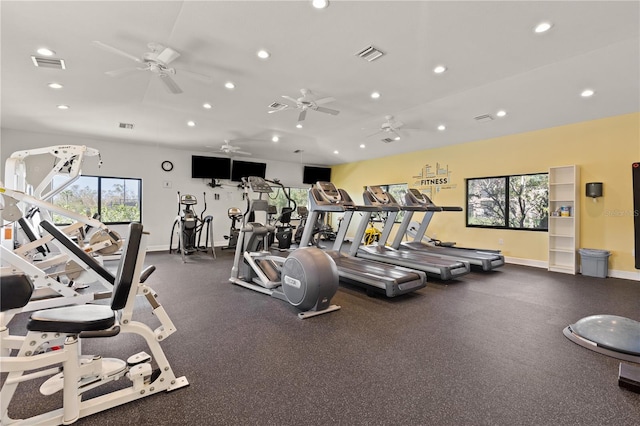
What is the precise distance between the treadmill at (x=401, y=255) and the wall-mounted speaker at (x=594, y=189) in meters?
2.66

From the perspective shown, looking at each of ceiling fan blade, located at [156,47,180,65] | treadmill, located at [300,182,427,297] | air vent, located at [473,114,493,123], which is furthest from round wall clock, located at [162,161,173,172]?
air vent, located at [473,114,493,123]

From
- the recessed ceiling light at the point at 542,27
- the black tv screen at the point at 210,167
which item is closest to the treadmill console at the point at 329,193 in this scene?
the recessed ceiling light at the point at 542,27

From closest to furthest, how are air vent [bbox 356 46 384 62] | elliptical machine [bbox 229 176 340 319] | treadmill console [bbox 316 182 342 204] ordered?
elliptical machine [bbox 229 176 340 319] → air vent [bbox 356 46 384 62] → treadmill console [bbox 316 182 342 204]

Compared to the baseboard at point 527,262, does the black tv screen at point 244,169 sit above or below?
above

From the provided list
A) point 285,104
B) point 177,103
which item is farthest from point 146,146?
point 285,104

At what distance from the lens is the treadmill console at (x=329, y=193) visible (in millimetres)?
4203

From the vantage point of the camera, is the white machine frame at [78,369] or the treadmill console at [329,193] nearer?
the white machine frame at [78,369]

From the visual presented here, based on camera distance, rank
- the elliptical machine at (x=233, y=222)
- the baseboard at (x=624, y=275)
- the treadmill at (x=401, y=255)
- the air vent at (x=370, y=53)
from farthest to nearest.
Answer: the elliptical machine at (x=233, y=222) → the baseboard at (x=624, y=275) → the treadmill at (x=401, y=255) → the air vent at (x=370, y=53)

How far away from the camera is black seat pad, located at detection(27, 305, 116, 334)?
153cm

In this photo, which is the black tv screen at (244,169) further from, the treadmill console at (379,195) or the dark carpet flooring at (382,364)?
the dark carpet flooring at (382,364)

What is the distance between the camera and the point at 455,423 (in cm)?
170

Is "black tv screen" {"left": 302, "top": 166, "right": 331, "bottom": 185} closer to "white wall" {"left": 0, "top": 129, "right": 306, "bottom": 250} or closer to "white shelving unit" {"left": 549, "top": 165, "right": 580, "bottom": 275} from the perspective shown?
"white wall" {"left": 0, "top": 129, "right": 306, "bottom": 250}

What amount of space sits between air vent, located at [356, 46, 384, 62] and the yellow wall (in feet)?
15.1

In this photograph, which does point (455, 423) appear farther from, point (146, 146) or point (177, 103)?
point (146, 146)
